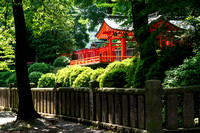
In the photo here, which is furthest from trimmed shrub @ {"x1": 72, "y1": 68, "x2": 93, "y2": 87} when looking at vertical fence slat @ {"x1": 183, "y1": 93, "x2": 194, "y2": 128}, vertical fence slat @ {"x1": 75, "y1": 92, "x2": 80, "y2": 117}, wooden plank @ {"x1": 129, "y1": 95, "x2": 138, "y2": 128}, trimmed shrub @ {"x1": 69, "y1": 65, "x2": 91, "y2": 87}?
vertical fence slat @ {"x1": 183, "y1": 93, "x2": 194, "y2": 128}

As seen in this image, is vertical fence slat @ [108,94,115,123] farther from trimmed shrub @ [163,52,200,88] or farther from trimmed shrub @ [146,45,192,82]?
trimmed shrub @ [163,52,200,88]

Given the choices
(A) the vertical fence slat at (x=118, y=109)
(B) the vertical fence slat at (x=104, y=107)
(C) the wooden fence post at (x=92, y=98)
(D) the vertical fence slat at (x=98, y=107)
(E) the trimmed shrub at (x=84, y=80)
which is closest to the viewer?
(A) the vertical fence slat at (x=118, y=109)

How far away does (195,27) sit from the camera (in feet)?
26.3

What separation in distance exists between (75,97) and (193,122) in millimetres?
4745

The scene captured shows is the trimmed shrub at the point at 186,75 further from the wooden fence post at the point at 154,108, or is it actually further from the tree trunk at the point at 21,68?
the tree trunk at the point at 21,68

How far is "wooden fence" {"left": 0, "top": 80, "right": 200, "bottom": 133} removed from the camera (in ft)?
19.5

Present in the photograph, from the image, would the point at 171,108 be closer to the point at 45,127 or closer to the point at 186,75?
the point at 186,75

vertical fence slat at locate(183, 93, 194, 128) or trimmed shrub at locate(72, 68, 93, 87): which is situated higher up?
trimmed shrub at locate(72, 68, 93, 87)

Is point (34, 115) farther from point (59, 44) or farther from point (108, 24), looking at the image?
point (59, 44)

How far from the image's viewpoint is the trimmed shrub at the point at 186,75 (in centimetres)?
646

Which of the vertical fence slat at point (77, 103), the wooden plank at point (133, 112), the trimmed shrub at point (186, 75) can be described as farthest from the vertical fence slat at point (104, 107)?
the trimmed shrub at point (186, 75)

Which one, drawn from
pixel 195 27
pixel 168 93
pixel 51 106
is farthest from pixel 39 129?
pixel 195 27

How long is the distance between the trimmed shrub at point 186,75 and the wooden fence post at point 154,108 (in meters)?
0.95

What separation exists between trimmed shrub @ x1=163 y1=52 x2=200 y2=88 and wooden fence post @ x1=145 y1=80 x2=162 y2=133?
950 mm
